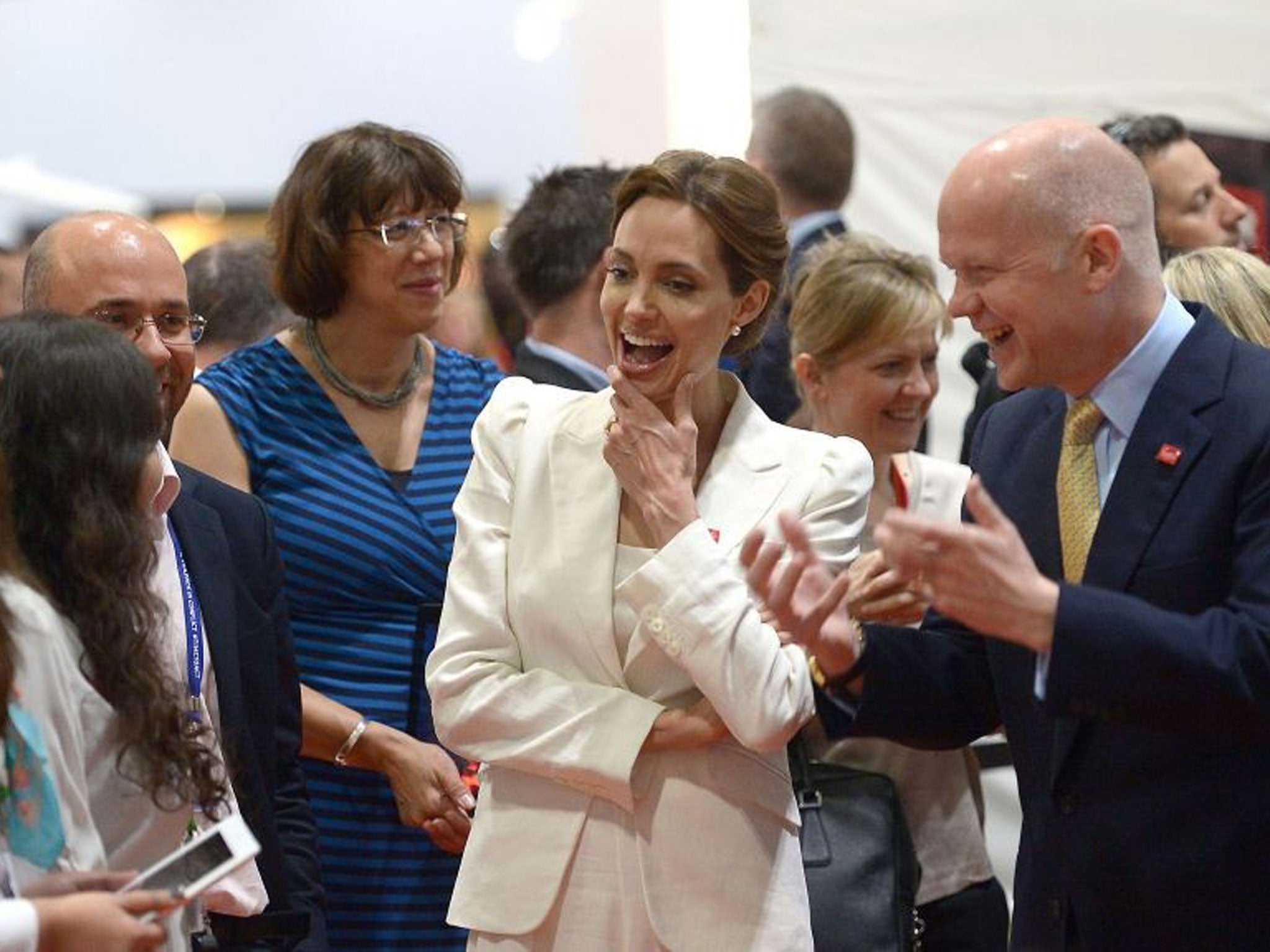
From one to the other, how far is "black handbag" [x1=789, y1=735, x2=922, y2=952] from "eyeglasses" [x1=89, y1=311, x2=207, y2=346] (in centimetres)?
127

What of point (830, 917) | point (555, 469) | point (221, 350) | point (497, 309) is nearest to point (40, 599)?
point (555, 469)

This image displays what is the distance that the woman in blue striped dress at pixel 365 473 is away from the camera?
3.70 m

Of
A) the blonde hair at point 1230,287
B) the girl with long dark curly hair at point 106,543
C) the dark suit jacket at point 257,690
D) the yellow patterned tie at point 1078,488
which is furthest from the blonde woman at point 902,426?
the girl with long dark curly hair at point 106,543

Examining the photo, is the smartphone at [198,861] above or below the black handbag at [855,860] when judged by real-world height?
above

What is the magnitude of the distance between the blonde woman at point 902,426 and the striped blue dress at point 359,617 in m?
0.83

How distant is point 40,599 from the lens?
248 centimetres

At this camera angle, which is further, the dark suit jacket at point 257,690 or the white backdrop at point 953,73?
the white backdrop at point 953,73

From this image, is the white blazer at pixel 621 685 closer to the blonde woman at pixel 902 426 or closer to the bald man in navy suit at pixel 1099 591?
the bald man in navy suit at pixel 1099 591

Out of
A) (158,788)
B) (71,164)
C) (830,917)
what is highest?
(158,788)

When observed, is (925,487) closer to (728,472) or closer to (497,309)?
(728,472)

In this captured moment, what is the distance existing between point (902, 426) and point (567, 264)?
107 cm

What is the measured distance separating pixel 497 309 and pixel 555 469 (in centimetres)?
360

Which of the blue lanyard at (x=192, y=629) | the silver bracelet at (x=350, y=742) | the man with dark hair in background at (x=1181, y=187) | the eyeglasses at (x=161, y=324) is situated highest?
the eyeglasses at (x=161, y=324)

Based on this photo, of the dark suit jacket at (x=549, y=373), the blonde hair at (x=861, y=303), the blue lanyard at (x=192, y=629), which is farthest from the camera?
the dark suit jacket at (x=549, y=373)
